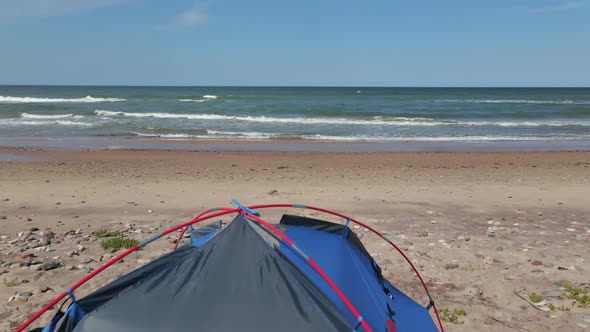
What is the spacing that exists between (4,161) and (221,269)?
1416cm

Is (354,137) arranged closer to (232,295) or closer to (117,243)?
(117,243)

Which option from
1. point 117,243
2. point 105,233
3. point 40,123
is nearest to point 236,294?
point 117,243

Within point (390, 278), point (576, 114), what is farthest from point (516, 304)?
point (576, 114)

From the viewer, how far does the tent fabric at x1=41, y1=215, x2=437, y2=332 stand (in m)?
3.09

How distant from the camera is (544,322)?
4695 millimetres

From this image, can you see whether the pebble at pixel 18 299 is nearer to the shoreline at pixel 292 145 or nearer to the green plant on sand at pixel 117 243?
the green plant on sand at pixel 117 243

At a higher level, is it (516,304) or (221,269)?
(221,269)

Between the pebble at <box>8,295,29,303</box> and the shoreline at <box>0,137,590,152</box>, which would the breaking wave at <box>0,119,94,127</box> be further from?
the pebble at <box>8,295,29,303</box>

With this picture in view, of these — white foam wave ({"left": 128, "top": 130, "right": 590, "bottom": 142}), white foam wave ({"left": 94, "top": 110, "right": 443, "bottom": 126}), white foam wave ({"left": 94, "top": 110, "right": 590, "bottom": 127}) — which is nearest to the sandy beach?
white foam wave ({"left": 128, "top": 130, "right": 590, "bottom": 142})

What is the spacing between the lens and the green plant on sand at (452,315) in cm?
476

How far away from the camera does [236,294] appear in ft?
10.5

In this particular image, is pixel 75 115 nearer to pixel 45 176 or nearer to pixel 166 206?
pixel 45 176

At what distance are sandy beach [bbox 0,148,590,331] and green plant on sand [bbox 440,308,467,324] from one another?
4cm

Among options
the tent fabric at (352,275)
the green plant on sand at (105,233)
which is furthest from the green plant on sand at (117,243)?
the tent fabric at (352,275)
